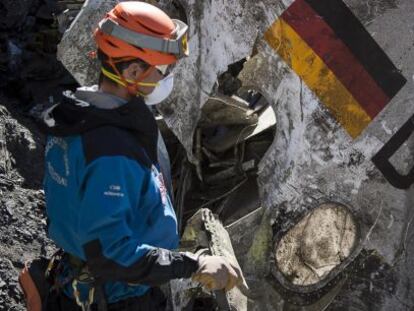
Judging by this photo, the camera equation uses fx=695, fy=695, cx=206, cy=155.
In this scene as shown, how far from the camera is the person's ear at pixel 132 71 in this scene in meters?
2.52

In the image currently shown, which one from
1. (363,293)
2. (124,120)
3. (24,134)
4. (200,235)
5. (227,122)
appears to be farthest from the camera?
(24,134)

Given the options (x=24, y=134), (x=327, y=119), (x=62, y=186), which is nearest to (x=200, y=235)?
(x=327, y=119)

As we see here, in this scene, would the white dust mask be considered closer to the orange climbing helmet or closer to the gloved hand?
the orange climbing helmet

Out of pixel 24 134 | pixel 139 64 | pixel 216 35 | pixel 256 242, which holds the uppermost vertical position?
pixel 139 64

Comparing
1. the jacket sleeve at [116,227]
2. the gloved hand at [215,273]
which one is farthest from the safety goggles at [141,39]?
the gloved hand at [215,273]

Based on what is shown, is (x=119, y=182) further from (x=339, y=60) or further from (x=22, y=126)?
(x=22, y=126)

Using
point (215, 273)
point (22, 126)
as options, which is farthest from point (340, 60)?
point (22, 126)

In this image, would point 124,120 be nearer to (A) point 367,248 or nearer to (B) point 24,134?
(A) point 367,248

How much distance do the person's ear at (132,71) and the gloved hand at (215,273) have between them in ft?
2.29

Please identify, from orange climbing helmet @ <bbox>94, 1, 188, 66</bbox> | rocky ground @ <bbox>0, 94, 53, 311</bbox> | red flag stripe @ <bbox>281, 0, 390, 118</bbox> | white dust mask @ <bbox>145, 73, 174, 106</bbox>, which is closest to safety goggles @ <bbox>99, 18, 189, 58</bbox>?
orange climbing helmet @ <bbox>94, 1, 188, 66</bbox>

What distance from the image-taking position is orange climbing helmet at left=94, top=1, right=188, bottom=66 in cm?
251

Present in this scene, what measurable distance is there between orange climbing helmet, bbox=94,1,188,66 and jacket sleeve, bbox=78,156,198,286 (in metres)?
0.42

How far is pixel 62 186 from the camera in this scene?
2.50 metres

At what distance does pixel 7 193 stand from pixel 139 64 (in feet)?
8.33
